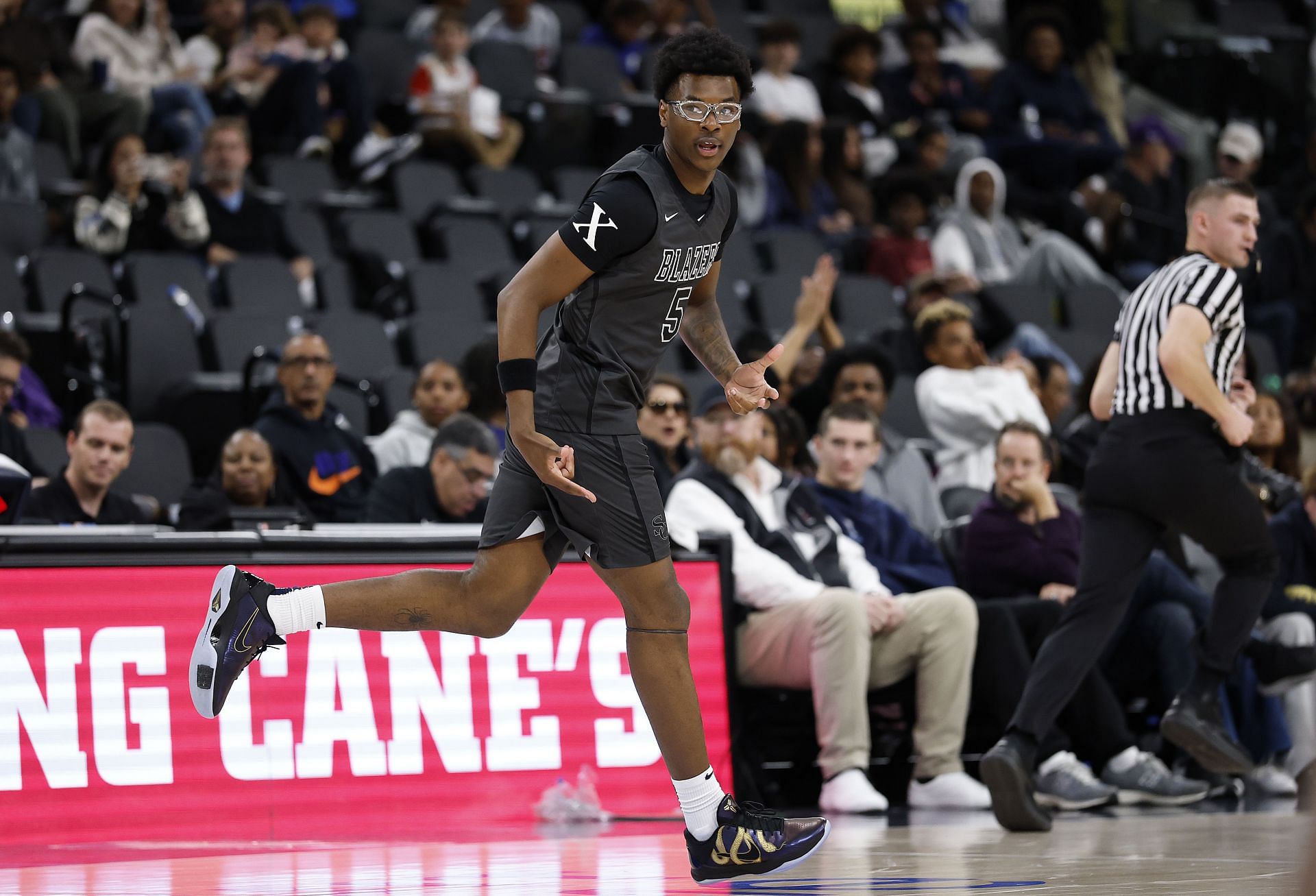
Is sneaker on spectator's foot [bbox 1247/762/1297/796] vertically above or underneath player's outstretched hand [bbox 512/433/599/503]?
underneath

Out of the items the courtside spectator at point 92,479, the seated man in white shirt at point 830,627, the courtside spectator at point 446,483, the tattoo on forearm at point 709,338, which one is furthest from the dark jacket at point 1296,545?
the courtside spectator at point 92,479

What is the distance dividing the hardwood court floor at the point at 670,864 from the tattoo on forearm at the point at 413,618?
1.99 ft

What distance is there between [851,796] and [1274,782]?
2.02 m

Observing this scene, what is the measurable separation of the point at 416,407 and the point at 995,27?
9723mm

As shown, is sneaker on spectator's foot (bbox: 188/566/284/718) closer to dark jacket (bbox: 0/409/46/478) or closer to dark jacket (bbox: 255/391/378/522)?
dark jacket (bbox: 255/391/378/522)

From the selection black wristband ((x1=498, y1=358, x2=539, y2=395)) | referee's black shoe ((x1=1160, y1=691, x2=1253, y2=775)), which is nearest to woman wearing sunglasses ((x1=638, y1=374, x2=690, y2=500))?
referee's black shoe ((x1=1160, y1=691, x2=1253, y2=775))

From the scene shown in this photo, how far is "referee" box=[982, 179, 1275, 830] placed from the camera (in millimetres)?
5141

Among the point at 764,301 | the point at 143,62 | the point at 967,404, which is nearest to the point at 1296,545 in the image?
the point at 967,404

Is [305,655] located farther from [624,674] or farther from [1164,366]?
[1164,366]

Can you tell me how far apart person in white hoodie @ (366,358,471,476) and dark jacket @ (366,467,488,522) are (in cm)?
76

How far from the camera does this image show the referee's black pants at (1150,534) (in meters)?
5.14

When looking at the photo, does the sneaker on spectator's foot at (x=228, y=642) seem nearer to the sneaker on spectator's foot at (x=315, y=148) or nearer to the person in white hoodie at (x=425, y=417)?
the person in white hoodie at (x=425, y=417)

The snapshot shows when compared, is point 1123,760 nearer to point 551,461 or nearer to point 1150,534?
point 1150,534

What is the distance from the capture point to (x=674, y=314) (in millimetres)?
4137
